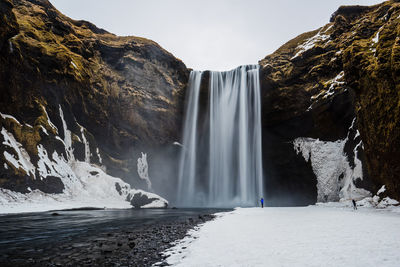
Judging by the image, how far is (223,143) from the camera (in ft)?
158

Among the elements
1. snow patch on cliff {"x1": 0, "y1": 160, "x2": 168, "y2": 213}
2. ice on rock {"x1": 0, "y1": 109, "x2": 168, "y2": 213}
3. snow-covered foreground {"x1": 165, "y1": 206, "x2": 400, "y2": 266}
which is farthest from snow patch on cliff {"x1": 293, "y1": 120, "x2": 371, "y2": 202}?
snow-covered foreground {"x1": 165, "y1": 206, "x2": 400, "y2": 266}

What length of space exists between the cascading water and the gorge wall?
86.5 inches

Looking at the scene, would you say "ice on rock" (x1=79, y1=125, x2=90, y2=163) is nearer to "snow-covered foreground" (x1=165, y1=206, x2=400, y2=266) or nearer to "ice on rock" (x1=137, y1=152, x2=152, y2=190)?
"ice on rock" (x1=137, y1=152, x2=152, y2=190)

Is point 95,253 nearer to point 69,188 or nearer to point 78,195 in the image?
point 78,195

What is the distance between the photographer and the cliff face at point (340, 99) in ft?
65.1

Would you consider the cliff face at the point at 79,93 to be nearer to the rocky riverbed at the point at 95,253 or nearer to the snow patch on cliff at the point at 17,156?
the snow patch on cliff at the point at 17,156

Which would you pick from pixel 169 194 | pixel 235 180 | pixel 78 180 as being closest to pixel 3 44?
pixel 78 180

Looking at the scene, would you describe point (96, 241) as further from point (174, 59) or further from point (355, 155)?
point (174, 59)

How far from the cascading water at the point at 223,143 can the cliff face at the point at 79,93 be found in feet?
14.6

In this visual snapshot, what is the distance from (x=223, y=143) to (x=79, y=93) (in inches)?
1118

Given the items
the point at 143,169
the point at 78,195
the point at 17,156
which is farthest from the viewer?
the point at 143,169

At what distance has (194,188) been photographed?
163 ft

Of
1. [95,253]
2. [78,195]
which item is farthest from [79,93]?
[95,253]

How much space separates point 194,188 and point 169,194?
214 inches
